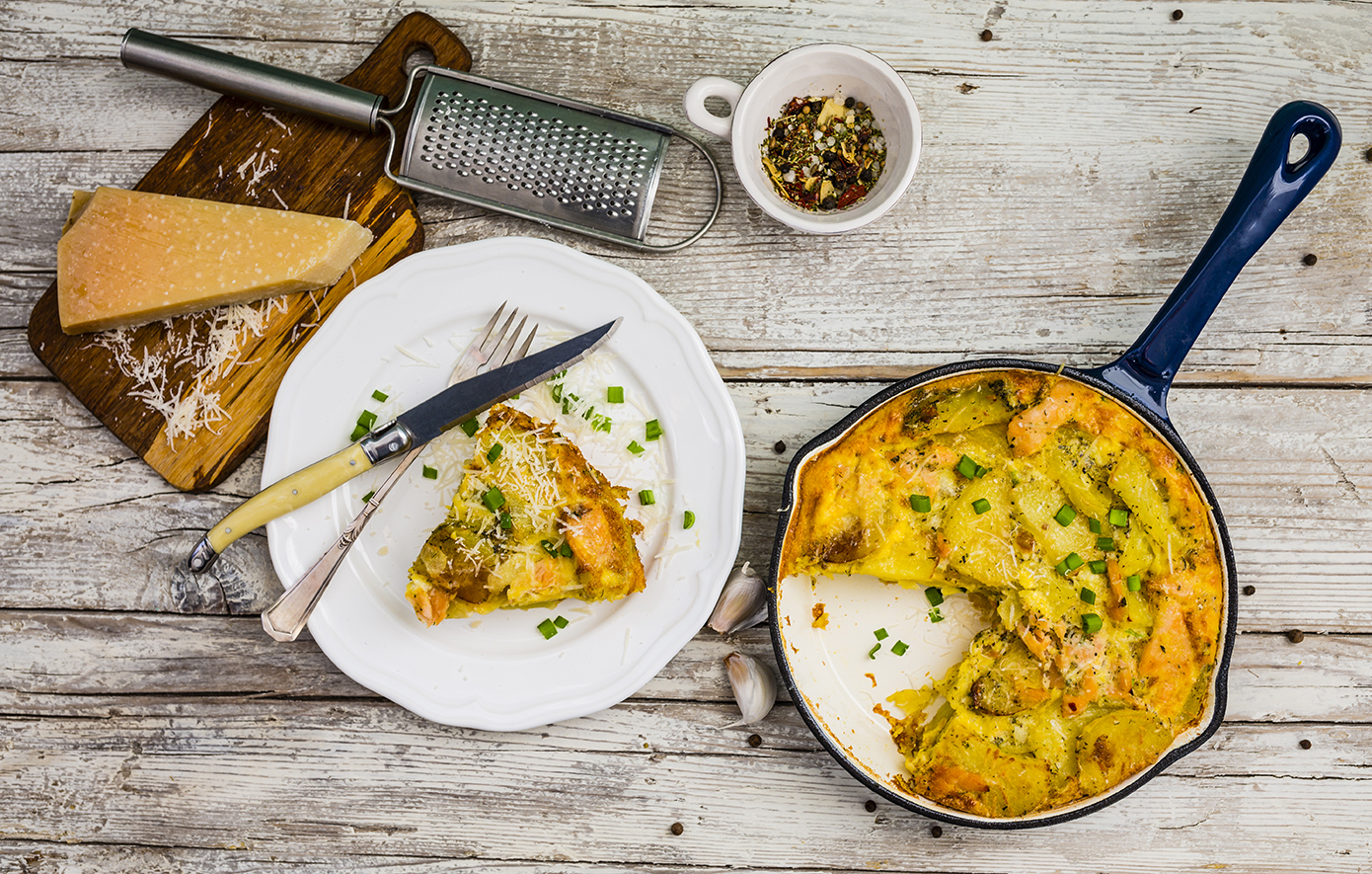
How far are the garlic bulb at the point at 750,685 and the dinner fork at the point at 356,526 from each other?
3.44 feet

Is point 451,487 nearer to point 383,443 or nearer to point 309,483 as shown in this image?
point 383,443

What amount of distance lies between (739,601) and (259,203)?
5.82 feet

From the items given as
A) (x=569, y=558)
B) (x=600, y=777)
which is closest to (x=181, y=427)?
(x=569, y=558)

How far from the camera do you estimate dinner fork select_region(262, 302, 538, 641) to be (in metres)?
2.19

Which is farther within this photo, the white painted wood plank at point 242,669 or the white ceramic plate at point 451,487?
the white painted wood plank at point 242,669

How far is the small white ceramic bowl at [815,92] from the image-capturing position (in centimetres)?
213

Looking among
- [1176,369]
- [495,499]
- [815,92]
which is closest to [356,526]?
[495,499]

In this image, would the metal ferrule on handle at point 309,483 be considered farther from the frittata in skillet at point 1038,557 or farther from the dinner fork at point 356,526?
the frittata in skillet at point 1038,557

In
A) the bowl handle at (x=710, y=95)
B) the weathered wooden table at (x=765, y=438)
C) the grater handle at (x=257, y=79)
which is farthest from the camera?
the weathered wooden table at (x=765, y=438)

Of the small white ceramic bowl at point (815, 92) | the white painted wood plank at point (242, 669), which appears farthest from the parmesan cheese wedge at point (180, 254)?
the small white ceramic bowl at point (815, 92)

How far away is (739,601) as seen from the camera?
7.47ft

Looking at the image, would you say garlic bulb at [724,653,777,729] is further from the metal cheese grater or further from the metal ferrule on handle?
the metal cheese grater

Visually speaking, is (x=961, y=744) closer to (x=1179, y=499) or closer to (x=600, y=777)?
(x=1179, y=499)

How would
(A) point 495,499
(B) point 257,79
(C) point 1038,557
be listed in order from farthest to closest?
(B) point 257,79 → (C) point 1038,557 → (A) point 495,499
